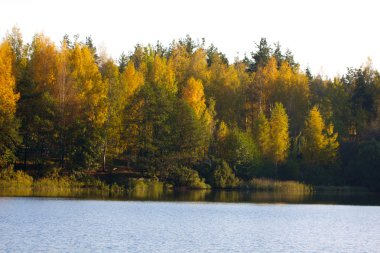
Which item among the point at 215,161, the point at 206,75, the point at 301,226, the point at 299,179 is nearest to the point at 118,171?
the point at 215,161

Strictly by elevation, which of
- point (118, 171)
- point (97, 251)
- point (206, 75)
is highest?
point (206, 75)

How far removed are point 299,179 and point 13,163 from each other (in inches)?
1529

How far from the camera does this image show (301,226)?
4972cm

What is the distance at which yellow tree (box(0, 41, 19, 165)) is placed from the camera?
254 ft

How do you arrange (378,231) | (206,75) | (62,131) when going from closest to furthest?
1. (378,231)
2. (62,131)
3. (206,75)

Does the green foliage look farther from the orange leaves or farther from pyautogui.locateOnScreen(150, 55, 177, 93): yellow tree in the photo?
the orange leaves

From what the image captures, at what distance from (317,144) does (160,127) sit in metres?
23.7

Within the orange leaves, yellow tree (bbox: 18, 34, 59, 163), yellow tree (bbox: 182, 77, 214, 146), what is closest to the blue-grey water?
the orange leaves

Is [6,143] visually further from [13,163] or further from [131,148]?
[131,148]

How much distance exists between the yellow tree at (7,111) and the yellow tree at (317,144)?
42079 millimetres

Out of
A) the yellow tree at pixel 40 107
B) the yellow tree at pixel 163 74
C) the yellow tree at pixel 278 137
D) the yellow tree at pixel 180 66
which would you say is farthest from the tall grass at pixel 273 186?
the yellow tree at pixel 40 107

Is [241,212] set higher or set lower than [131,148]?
lower

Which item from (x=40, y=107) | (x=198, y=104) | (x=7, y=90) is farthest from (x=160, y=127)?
(x=7, y=90)

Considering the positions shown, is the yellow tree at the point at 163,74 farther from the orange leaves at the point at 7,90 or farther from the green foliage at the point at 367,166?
the green foliage at the point at 367,166
